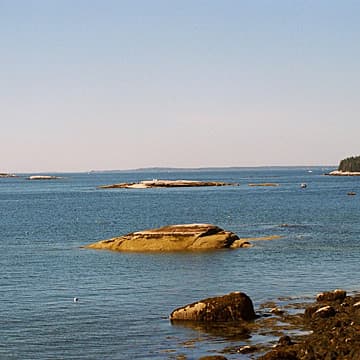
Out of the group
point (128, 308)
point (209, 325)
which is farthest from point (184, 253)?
point (209, 325)

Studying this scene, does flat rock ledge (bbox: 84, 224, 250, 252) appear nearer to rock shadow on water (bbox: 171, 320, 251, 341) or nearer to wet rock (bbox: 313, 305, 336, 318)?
rock shadow on water (bbox: 171, 320, 251, 341)

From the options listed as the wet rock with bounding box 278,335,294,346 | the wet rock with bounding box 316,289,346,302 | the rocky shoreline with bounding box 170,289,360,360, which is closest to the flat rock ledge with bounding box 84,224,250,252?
the rocky shoreline with bounding box 170,289,360,360

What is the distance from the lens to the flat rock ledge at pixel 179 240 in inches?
2586

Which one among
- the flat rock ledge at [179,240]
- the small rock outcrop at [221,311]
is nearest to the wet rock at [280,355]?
the small rock outcrop at [221,311]

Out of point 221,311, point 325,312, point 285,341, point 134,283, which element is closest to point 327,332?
point 285,341

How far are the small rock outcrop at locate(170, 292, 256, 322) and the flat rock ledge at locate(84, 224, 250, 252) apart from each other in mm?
28876

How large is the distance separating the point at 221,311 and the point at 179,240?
30465mm

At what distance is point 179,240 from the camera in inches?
2606

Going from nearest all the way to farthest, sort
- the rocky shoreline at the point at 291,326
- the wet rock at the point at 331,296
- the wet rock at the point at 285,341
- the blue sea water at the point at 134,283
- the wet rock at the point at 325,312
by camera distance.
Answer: the rocky shoreline at the point at 291,326, the wet rock at the point at 285,341, the blue sea water at the point at 134,283, the wet rock at the point at 325,312, the wet rock at the point at 331,296

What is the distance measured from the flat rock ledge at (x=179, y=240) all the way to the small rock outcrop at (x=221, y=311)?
28.9 m

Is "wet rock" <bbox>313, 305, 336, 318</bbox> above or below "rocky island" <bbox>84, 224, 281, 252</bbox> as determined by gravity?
below

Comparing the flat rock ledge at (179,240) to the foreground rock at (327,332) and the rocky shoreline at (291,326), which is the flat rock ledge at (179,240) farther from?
the foreground rock at (327,332)

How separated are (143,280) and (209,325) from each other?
15.2m

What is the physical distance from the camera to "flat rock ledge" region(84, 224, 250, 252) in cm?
6569
